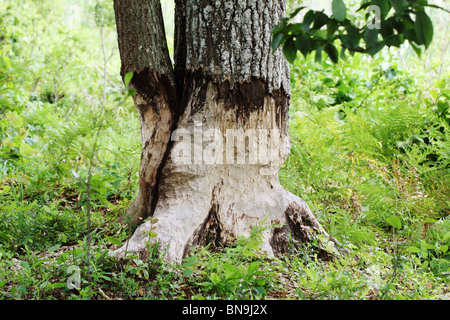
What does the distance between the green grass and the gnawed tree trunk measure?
20 cm

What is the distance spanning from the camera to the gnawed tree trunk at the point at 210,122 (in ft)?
8.90

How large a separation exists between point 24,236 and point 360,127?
3.48 m

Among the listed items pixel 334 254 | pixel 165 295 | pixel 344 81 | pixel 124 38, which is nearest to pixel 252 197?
pixel 334 254

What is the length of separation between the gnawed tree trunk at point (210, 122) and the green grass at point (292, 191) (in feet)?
0.67

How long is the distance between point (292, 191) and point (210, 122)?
4.26ft

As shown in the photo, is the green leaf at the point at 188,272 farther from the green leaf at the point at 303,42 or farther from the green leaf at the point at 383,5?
the green leaf at the point at 383,5

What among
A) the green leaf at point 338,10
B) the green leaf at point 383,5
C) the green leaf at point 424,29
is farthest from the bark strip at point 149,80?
the green leaf at point 424,29

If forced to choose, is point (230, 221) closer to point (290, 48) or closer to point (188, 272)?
point (188, 272)

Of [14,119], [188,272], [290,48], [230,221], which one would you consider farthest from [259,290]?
[14,119]

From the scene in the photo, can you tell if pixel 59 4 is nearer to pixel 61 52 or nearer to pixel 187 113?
pixel 61 52

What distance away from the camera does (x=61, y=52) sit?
720 centimetres

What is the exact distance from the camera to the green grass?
2.38 meters

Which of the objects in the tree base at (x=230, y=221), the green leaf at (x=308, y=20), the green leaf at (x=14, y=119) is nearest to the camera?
the green leaf at (x=308, y=20)
